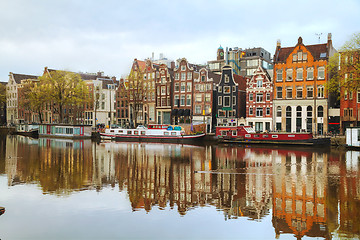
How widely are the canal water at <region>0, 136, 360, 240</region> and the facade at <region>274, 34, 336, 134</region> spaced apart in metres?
34.6

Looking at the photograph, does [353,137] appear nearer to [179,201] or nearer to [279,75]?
[279,75]

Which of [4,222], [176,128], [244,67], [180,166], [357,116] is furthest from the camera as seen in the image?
[244,67]

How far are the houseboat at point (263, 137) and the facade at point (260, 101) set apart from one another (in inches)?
467

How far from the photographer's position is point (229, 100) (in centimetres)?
7394

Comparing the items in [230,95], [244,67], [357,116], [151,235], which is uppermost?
[244,67]

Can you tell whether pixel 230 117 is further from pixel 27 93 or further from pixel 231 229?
pixel 231 229

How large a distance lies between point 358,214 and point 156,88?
235 ft

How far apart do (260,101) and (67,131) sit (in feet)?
136

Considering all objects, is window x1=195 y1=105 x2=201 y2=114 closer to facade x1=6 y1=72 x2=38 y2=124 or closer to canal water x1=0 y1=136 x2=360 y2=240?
canal water x1=0 y1=136 x2=360 y2=240

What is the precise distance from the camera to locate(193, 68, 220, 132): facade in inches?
3012

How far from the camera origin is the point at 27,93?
286 ft

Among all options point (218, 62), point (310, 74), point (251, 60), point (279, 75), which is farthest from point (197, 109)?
point (218, 62)

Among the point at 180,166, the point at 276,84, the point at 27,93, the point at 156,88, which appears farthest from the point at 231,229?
the point at 27,93

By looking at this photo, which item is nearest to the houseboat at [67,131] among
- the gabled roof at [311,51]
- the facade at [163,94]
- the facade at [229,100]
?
the facade at [163,94]
